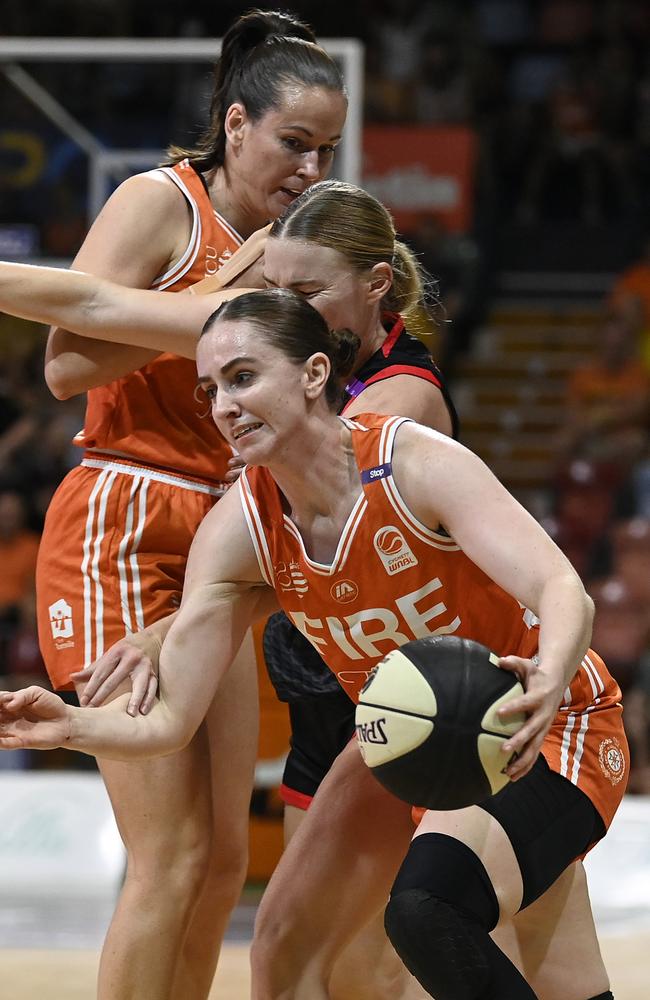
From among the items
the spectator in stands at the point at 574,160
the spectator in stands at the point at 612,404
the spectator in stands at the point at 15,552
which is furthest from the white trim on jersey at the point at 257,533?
the spectator in stands at the point at 574,160

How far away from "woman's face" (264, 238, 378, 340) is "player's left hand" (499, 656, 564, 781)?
856 mm

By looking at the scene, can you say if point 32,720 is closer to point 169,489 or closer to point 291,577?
point 291,577

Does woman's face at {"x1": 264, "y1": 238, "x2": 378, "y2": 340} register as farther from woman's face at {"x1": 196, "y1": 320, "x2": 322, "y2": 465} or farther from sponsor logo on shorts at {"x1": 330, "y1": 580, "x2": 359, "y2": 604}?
sponsor logo on shorts at {"x1": 330, "y1": 580, "x2": 359, "y2": 604}

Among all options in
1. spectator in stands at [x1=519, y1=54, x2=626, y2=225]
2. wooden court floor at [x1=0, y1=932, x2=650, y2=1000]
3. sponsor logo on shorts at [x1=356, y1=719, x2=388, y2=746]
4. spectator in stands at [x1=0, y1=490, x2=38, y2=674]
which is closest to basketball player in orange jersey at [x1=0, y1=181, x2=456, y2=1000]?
sponsor logo on shorts at [x1=356, y1=719, x2=388, y2=746]

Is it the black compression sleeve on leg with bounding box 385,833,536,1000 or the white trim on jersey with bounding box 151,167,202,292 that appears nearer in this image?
the black compression sleeve on leg with bounding box 385,833,536,1000

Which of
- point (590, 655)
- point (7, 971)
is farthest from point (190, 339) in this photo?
point (7, 971)

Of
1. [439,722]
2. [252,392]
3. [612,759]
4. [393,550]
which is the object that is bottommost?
[612,759]

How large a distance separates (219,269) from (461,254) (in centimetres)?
771

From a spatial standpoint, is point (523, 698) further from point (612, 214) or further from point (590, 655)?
point (612, 214)

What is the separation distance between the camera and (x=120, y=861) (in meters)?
5.88

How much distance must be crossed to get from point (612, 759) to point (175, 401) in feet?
3.82

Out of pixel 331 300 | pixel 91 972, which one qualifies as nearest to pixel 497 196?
pixel 91 972

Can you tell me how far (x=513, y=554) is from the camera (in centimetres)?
247

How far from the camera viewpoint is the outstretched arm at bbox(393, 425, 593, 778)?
2.31 metres
